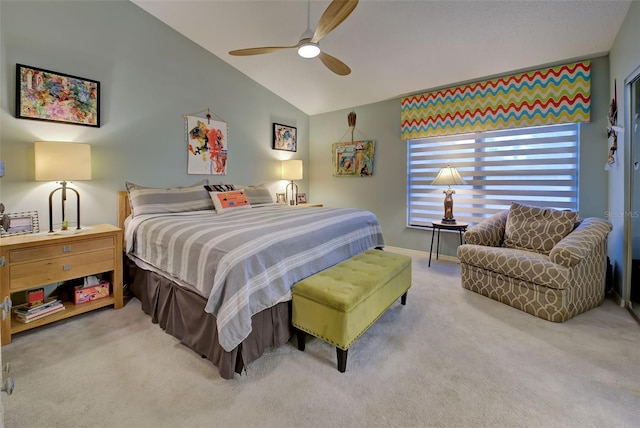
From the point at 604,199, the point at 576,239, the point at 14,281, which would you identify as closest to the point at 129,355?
the point at 14,281

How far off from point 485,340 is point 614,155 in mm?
2294

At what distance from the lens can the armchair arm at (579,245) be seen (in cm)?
228

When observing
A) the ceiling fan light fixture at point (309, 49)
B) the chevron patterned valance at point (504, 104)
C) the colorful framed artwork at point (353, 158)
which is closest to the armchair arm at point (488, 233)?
the chevron patterned valance at point (504, 104)

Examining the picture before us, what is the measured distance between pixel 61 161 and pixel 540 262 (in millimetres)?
4086

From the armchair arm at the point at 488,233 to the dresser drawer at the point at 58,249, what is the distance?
3517 mm

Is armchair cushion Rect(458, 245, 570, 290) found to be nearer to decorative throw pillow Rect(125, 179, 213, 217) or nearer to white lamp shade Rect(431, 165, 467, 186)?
white lamp shade Rect(431, 165, 467, 186)

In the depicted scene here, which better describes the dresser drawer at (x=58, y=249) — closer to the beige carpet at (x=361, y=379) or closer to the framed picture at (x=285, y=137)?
the beige carpet at (x=361, y=379)

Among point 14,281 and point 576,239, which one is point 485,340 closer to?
point 576,239

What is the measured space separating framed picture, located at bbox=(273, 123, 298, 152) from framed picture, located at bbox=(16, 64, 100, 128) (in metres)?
2.49

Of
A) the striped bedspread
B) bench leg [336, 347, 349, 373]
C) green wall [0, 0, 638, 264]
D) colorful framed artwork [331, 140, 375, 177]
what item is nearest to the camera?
the striped bedspread

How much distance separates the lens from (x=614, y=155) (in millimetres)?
2814

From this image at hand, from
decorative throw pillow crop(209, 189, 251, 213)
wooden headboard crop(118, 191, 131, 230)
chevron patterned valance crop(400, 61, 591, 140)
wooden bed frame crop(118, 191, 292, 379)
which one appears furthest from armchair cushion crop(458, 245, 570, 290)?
wooden headboard crop(118, 191, 131, 230)

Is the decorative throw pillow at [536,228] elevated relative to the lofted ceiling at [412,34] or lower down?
lower down

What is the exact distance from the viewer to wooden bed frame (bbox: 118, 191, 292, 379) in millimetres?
1762
